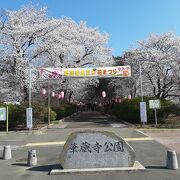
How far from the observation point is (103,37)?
150 ft

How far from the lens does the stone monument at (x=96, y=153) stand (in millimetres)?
9414

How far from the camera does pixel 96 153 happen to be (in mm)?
9461

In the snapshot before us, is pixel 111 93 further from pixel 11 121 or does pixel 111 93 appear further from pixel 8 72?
pixel 11 121

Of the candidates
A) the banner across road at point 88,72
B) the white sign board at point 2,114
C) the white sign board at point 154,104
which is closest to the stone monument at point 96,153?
the white sign board at point 2,114

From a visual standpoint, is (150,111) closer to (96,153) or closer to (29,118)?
(29,118)

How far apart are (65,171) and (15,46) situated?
25.0 metres

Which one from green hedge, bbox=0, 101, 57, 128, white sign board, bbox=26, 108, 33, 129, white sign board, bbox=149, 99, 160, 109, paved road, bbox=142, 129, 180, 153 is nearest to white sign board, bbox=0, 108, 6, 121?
white sign board, bbox=26, 108, 33, 129

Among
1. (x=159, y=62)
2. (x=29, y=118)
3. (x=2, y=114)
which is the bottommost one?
(x=29, y=118)

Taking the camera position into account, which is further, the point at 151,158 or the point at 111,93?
the point at 111,93

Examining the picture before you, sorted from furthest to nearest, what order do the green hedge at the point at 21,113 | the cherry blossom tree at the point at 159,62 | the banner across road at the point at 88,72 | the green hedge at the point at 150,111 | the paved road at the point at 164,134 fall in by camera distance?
the cherry blossom tree at the point at 159,62 → the green hedge at the point at 150,111 → the banner across road at the point at 88,72 → the green hedge at the point at 21,113 → the paved road at the point at 164,134

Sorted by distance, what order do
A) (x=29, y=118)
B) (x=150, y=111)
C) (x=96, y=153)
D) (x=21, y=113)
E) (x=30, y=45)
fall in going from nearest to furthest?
(x=96, y=153) < (x=29, y=118) < (x=21, y=113) < (x=150, y=111) < (x=30, y=45)

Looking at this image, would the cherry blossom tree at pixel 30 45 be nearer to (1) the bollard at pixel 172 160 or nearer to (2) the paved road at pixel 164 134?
(2) the paved road at pixel 164 134

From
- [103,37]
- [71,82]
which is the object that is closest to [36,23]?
[71,82]

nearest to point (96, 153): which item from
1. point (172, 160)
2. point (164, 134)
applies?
point (172, 160)
